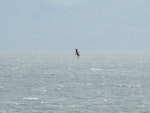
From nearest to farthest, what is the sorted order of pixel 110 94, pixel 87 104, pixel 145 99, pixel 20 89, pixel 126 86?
1. pixel 87 104
2. pixel 145 99
3. pixel 110 94
4. pixel 20 89
5. pixel 126 86

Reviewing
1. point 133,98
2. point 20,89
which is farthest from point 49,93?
point 133,98

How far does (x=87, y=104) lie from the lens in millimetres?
135000

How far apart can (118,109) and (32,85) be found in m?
55.2

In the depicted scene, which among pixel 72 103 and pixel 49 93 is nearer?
pixel 72 103

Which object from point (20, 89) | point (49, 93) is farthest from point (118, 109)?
point (20, 89)

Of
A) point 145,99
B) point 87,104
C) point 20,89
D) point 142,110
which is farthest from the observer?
point 20,89

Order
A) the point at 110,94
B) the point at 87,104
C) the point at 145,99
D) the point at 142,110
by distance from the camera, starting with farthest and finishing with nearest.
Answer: the point at 110,94 → the point at 145,99 → the point at 87,104 → the point at 142,110

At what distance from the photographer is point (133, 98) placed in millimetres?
148125

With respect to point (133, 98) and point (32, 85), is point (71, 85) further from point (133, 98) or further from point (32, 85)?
point (133, 98)

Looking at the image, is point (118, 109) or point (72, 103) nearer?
point (118, 109)

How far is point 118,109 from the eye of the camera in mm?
128250

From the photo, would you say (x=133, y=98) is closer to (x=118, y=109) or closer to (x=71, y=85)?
(x=118, y=109)

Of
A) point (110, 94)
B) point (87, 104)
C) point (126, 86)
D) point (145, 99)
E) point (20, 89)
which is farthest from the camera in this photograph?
point (126, 86)

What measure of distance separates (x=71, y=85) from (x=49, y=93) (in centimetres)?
2349
